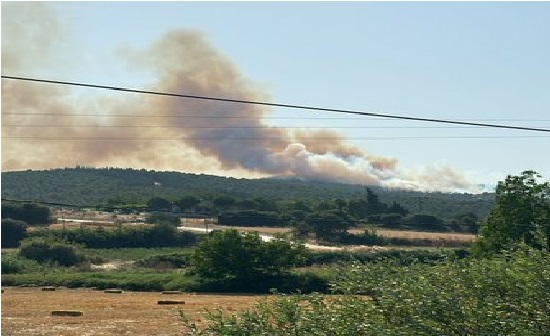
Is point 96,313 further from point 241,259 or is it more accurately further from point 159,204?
point 159,204

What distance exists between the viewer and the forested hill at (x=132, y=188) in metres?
154

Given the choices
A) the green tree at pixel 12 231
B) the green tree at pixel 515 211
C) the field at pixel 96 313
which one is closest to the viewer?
the field at pixel 96 313

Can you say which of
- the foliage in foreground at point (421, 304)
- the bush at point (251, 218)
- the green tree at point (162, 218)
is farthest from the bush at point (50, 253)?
the foliage in foreground at point (421, 304)

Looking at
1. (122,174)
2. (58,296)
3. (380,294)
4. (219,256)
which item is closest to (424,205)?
(122,174)

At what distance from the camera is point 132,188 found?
167m

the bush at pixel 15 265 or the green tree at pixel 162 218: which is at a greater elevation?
the green tree at pixel 162 218

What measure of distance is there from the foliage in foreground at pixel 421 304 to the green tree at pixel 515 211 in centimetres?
3265

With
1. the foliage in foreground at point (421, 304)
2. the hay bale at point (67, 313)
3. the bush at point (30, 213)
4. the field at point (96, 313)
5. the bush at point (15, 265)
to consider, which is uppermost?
the bush at point (30, 213)

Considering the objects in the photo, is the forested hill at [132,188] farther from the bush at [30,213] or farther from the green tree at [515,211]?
the green tree at [515,211]

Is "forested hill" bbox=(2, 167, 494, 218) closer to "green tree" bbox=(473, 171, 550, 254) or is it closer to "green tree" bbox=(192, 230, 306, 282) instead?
"green tree" bbox=(192, 230, 306, 282)

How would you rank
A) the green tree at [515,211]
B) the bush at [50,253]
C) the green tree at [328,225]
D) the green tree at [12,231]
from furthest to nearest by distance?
the green tree at [328,225] → the green tree at [12,231] → the bush at [50,253] → the green tree at [515,211]

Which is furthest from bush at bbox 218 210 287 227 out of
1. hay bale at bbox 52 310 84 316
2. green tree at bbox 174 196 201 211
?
hay bale at bbox 52 310 84 316

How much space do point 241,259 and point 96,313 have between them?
24.3 meters

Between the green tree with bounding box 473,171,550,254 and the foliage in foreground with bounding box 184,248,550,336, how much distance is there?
32648 millimetres
